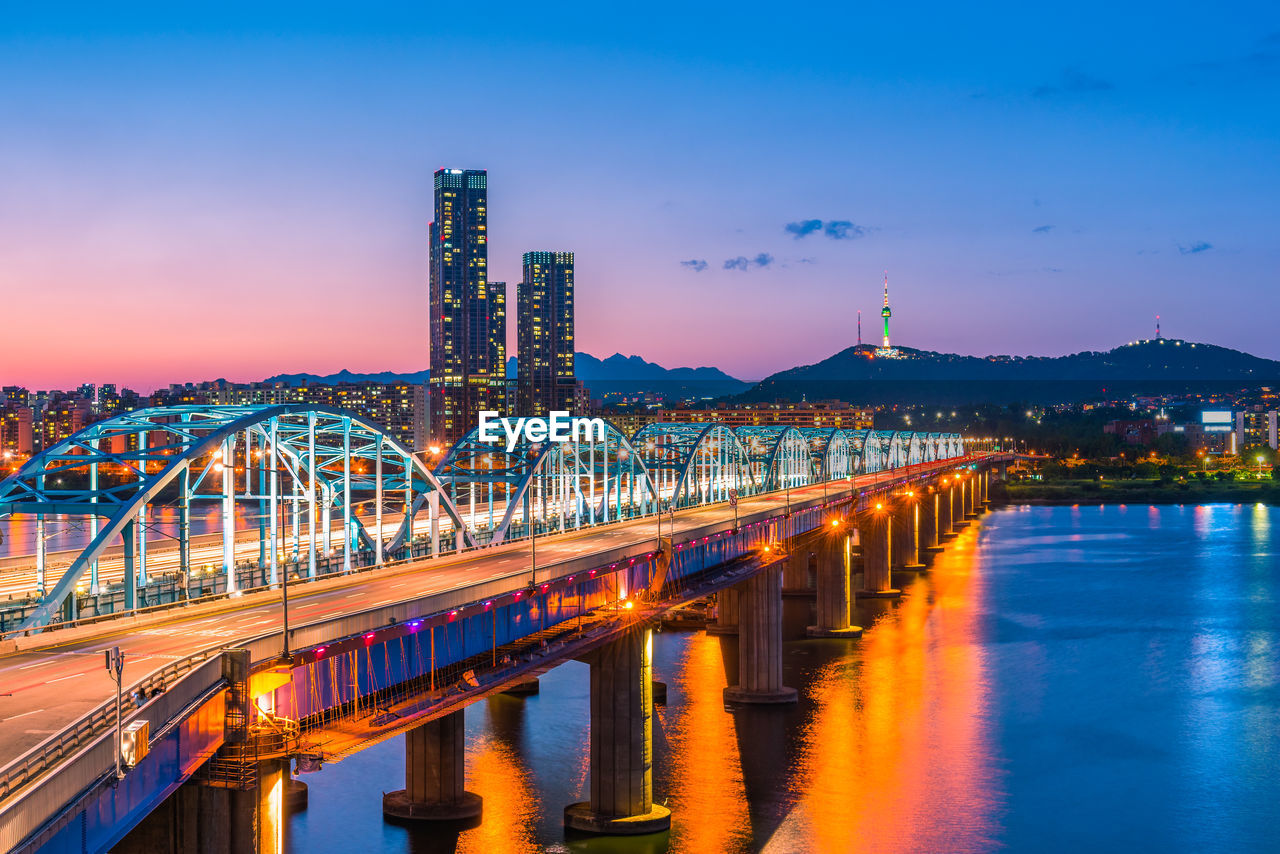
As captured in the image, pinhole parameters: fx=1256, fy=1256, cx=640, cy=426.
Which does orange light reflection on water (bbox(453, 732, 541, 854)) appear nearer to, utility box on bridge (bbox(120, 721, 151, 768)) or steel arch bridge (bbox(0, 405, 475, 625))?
steel arch bridge (bbox(0, 405, 475, 625))

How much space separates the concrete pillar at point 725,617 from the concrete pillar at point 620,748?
4857cm

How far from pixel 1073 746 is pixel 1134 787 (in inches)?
279

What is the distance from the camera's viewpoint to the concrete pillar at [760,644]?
73938mm

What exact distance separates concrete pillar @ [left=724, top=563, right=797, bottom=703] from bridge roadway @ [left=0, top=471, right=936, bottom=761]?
579 inches

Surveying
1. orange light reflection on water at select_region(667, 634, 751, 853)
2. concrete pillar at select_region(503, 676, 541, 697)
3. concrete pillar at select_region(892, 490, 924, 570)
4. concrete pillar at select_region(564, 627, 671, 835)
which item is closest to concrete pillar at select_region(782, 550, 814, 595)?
concrete pillar at select_region(892, 490, 924, 570)

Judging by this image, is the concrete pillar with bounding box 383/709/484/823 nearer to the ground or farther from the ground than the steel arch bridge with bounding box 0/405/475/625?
nearer to the ground

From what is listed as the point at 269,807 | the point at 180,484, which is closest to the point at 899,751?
the point at 180,484

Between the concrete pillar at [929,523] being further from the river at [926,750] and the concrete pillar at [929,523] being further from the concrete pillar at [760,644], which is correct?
the concrete pillar at [760,644]

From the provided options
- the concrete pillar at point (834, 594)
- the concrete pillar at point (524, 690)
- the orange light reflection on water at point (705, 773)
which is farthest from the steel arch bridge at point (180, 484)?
the concrete pillar at point (834, 594)

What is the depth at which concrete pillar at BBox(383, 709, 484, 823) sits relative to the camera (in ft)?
169

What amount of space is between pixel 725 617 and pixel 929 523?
91844 mm

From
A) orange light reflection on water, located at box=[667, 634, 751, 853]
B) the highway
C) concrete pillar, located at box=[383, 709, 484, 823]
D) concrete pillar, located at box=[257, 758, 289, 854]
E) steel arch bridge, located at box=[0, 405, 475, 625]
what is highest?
steel arch bridge, located at box=[0, 405, 475, 625]

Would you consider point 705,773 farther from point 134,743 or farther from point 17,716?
point 134,743

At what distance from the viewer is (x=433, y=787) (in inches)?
2044
